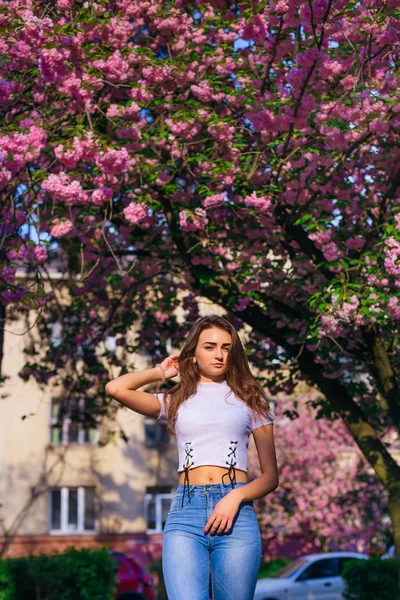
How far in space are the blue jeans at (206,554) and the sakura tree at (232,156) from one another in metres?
4.86

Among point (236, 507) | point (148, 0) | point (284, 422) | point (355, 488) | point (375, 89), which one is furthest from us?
point (284, 422)

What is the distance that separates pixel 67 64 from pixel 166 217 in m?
2.34

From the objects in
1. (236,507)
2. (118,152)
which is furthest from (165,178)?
(236,507)

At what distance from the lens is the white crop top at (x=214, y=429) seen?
4.33 metres

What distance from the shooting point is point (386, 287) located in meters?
10.2

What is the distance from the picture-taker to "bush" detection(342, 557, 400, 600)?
1475 cm

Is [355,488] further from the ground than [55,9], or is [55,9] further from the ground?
[55,9]

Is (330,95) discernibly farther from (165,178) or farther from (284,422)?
(284,422)

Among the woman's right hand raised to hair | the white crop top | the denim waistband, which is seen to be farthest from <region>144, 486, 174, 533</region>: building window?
the denim waistband

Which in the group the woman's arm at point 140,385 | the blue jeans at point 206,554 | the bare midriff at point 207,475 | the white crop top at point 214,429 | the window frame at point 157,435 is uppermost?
the window frame at point 157,435

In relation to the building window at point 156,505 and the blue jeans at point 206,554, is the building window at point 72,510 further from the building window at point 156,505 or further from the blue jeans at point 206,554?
the blue jeans at point 206,554

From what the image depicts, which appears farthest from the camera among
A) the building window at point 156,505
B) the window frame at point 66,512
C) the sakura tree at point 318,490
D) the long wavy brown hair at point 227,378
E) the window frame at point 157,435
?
the window frame at point 157,435

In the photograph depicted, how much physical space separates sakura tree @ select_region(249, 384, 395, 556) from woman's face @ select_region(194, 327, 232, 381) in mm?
24811

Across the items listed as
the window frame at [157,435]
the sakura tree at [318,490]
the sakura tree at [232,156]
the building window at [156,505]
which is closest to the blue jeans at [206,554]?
the sakura tree at [232,156]
